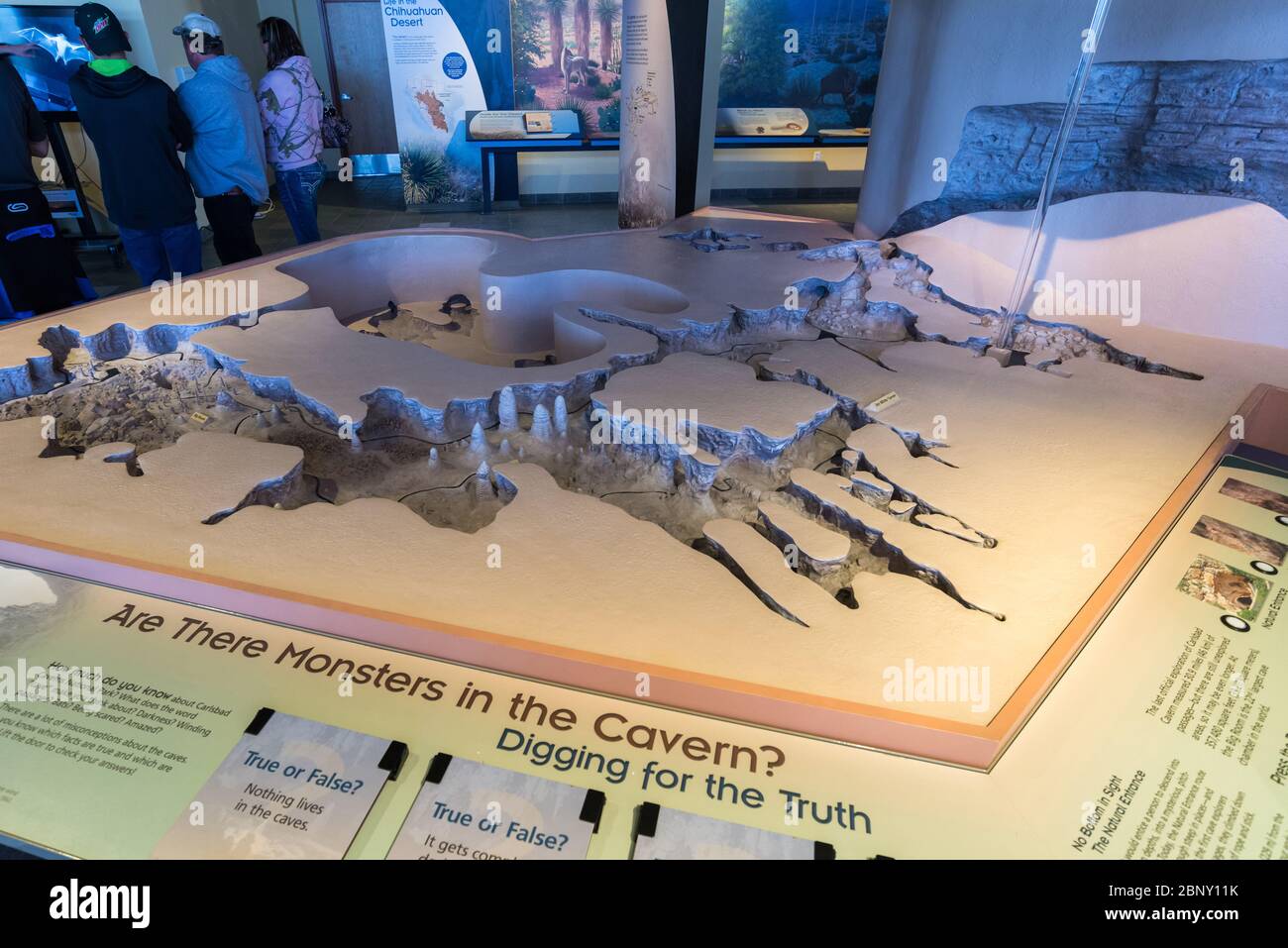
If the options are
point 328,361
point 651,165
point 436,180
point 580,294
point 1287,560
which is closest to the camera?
point 1287,560

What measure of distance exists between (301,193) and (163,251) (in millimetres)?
1129

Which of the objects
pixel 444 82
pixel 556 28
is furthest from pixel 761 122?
pixel 444 82

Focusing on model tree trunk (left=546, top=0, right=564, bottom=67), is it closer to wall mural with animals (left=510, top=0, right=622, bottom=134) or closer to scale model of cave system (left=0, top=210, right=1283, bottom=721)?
wall mural with animals (left=510, top=0, right=622, bottom=134)

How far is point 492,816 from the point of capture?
4.52 feet

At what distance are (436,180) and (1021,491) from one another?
26.6 ft

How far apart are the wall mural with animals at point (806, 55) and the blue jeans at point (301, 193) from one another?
5.42 m

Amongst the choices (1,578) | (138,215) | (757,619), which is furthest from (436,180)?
(757,619)

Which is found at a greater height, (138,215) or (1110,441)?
(138,215)

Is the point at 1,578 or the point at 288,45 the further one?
the point at 288,45

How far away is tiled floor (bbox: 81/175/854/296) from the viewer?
782 cm

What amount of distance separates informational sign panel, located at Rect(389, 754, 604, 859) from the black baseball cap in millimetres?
4003

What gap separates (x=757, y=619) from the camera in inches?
72.1

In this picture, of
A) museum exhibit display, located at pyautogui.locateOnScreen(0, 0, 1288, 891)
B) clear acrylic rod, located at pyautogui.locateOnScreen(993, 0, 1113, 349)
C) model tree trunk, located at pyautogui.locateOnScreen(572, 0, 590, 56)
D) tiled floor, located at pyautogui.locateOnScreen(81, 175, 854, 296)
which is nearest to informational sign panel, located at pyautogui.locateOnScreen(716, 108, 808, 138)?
tiled floor, located at pyautogui.locateOnScreen(81, 175, 854, 296)
